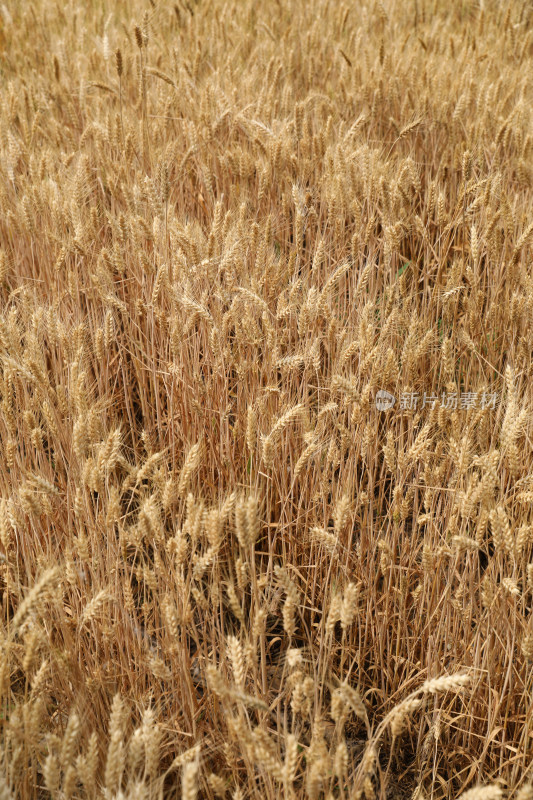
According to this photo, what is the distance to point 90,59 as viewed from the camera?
332 centimetres

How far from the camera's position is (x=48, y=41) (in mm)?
4004

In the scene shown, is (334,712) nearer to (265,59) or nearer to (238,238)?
(238,238)

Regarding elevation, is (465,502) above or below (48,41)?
below

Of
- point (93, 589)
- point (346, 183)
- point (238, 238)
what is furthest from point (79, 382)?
point (346, 183)

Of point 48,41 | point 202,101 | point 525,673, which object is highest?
point 48,41

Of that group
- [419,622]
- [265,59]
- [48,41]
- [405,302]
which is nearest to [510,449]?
[419,622]

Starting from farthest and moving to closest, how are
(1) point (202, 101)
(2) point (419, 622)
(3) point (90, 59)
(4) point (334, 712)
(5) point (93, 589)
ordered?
(3) point (90, 59)
(1) point (202, 101)
(2) point (419, 622)
(5) point (93, 589)
(4) point (334, 712)

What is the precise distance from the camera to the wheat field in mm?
1145

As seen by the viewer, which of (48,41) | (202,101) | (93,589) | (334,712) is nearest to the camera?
(334,712)

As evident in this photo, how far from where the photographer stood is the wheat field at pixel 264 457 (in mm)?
1145

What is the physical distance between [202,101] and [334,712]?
7.92ft

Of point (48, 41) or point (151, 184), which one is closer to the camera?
point (151, 184)

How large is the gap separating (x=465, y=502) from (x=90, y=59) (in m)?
3.06

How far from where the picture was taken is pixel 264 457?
4.04ft
